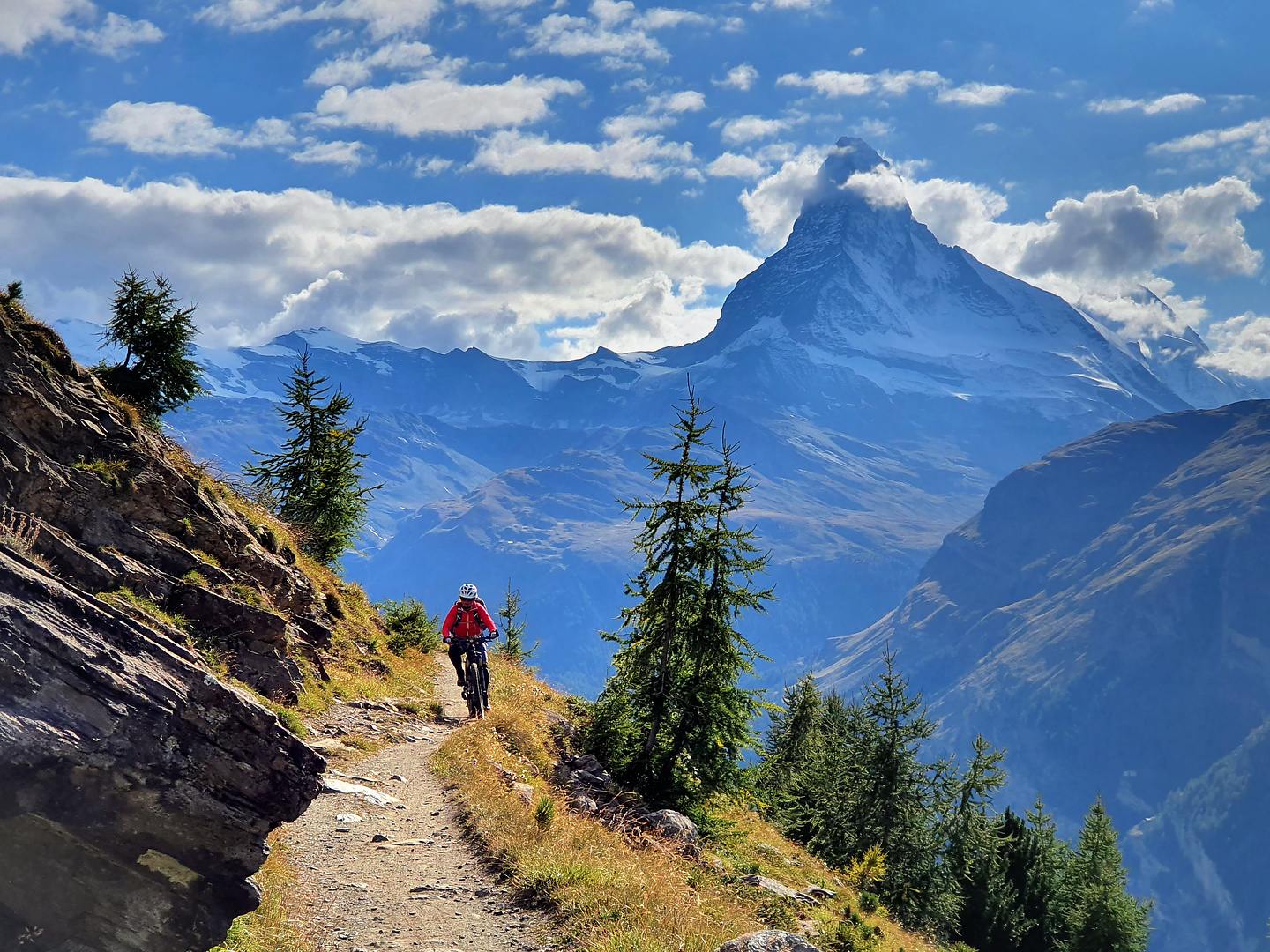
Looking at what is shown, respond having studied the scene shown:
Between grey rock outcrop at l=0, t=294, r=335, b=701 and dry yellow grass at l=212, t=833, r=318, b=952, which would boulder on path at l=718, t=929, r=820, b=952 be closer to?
→ dry yellow grass at l=212, t=833, r=318, b=952

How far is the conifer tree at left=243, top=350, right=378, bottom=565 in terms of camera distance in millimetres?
31203

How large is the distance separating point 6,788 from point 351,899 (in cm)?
481

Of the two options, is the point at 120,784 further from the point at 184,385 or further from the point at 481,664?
the point at 184,385

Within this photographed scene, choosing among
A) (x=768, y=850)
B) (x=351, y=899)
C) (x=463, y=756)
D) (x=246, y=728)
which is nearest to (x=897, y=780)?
(x=768, y=850)

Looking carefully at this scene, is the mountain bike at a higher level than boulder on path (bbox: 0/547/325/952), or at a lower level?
higher

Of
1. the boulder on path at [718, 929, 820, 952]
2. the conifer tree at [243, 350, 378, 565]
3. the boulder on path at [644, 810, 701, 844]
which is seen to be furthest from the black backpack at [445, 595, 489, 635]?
the boulder on path at [718, 929, 820, 952]

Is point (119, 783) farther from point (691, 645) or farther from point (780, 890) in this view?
point (691, 645)

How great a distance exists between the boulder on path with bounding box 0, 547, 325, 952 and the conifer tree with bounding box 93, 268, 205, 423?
19.6 m

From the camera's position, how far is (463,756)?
15.1 metres

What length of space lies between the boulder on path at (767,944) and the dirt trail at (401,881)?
205cm

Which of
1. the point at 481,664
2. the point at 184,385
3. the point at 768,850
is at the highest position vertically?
the point at 184,385

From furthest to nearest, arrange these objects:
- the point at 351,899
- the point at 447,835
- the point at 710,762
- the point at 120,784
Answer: the point at 710,762
the point at 447,835
the point at 351,899
the point at 120,784

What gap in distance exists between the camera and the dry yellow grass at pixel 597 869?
8641 millimetres

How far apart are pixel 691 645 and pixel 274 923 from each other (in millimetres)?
12749
